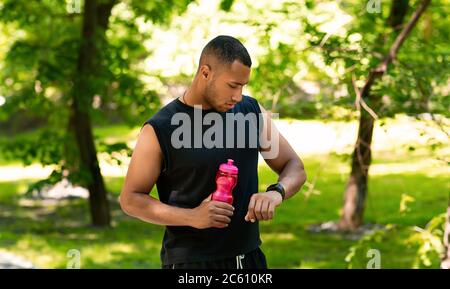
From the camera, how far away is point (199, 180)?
3.41 metres

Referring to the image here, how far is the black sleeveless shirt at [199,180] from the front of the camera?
340cm

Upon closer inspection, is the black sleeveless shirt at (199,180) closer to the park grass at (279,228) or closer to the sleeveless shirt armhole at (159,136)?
the sleeveless shirt armhole at (159,136)

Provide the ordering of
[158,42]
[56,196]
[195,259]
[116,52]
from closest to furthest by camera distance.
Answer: [195,259] < [116,52] < [56,196] < [158,42]

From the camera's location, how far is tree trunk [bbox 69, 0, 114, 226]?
10242mm

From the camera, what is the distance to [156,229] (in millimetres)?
11680

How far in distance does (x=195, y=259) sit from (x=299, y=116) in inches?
197

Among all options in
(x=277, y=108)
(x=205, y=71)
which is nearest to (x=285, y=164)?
(x=205, y=71)

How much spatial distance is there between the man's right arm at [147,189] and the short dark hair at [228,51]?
388mm

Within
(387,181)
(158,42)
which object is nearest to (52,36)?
(158,42)

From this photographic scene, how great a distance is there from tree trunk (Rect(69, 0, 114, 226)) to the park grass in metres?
0.37

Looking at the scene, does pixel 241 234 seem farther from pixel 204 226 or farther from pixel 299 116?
pixel 299 116

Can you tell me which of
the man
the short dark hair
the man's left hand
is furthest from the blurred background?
the man's left hand

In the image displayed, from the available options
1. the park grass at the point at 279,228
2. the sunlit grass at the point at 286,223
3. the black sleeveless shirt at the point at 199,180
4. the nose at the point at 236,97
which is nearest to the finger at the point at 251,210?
the black sleeveless shirt at the point at 199,180
